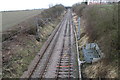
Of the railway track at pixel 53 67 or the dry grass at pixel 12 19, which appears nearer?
the railway track at pixel 53 67

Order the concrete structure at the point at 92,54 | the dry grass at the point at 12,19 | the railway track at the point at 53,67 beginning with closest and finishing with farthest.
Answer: the railway track at the point at 53,67, the concrete structure at the point at 92,54, the dry grass at the point at 12,19

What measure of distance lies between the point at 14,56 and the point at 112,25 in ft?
36.5

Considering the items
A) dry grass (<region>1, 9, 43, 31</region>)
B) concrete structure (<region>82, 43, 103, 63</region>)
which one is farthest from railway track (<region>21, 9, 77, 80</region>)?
dry grass (<region>1, 9, 43, 31</region>)

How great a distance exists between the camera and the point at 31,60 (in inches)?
748

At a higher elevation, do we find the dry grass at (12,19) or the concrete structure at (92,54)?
the dry grass at (12,19)

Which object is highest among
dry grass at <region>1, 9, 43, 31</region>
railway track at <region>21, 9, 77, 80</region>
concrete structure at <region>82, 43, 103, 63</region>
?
dry grass at <region>1, 9, 43, 31</region>

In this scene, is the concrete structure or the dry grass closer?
the concrete structure

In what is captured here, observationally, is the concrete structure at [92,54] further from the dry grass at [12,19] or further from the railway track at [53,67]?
the dry grass at [12,19]

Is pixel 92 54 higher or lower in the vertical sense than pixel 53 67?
higher

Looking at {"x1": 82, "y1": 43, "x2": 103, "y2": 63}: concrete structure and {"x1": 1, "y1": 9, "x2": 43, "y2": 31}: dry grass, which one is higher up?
{"x1": 1, "y1": 9, "x2": 43, "y2": 31}: dry grass

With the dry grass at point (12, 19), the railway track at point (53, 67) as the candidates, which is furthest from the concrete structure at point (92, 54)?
the dry grass at point (12, 19)

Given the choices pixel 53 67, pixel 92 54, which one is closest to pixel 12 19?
pixel 53 67

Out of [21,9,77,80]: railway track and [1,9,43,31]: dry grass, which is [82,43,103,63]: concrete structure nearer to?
[21,9,77,80]: railway track

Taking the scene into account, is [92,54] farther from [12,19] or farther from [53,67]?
[12,19]
